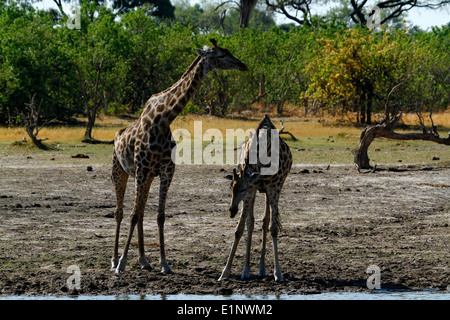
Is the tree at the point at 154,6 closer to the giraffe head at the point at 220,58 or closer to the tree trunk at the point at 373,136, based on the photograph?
the tree trunk at the point at 373,136

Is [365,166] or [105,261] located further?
[365,166]

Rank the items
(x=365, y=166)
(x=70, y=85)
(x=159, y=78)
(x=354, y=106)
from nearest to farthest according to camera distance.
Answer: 1. (x=365, y=166)
2. (x=70, y=85)
3. (x=354, y=106)
4. (x=159, y=78)

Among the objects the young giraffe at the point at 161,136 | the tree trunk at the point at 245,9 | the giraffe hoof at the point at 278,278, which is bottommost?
the giraffe hoof at the point at 278,278

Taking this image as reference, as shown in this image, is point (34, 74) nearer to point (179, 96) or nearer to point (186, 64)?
point (186, 64)

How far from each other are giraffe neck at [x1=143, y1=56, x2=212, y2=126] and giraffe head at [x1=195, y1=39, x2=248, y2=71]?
2.8 inches

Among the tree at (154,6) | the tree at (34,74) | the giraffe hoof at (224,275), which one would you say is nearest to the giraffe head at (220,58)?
the giraffe hoof at (224,275)

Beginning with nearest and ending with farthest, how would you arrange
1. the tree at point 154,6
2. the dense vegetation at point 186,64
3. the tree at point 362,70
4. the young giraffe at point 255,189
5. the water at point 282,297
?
the water at point 282,297 < the young giraffe at point 255,189 < the dense vegetation at point 186,64 < the tree at point 362,70 < the tree at point 154,6

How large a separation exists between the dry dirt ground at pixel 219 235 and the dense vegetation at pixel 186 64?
11.1 m

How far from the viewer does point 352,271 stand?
7605 millimetres

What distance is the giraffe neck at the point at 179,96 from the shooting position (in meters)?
7.23

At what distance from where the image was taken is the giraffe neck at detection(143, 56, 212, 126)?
7.23 metres
